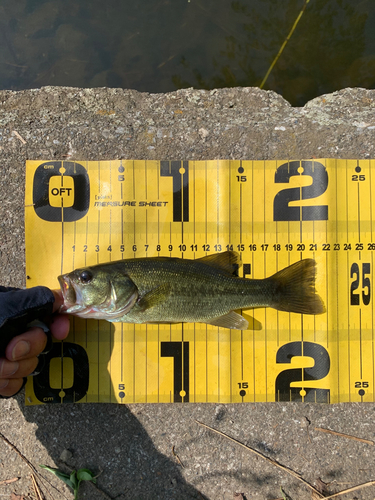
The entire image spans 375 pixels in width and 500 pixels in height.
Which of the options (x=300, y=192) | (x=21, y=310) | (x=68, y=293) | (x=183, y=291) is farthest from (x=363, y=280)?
(x=21, y=310)

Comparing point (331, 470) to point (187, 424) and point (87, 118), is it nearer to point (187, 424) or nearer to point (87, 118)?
point (187, 424)

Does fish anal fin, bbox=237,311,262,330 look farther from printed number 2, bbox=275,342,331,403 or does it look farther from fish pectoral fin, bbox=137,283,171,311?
fish pectoral fin, bbox=137,283,171,311

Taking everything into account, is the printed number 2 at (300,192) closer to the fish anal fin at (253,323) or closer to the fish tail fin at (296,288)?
the fish tail fin at (296,288)

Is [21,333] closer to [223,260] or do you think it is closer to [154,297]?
[154,297]

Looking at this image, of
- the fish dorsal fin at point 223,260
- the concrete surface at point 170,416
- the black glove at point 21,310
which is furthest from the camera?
the concrete surface at point 170,416

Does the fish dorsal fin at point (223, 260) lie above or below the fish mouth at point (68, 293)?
above

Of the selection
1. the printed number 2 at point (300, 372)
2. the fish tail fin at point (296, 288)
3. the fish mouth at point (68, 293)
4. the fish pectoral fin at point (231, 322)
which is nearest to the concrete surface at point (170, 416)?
the printed number 2 at point (300, 372)

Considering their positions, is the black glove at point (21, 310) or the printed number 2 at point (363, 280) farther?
the printed number 2 at point (363, 280)
